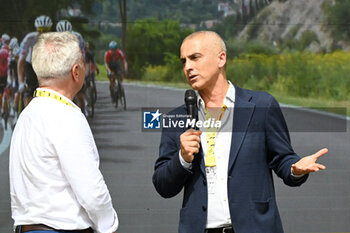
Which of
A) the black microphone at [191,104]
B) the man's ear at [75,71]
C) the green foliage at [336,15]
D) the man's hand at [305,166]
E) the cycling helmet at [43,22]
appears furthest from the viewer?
the green foliage at [336,15]

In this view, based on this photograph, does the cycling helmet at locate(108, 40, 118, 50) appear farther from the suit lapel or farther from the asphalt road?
the suit lapel

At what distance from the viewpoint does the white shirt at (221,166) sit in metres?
2.29

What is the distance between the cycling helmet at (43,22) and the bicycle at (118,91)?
1.83 feet

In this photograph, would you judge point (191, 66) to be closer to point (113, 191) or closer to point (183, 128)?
point (183, 128)

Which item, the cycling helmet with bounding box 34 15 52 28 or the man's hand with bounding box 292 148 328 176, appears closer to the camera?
the man's hand with bounding box 292 148 328 176

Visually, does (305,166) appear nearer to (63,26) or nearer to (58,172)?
(58,172)

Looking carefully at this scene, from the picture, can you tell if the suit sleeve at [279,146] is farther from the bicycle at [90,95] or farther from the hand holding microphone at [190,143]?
the bicycle at [90,95]

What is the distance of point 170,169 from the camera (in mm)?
2316

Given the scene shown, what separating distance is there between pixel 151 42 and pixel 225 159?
220 centimetres

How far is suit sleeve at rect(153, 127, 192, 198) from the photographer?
7.51 ft

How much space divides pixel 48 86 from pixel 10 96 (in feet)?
7.81

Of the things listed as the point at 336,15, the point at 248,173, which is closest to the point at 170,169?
the point at 248,173

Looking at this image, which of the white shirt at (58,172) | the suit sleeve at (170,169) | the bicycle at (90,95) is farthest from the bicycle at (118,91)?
the white shirt at (58,172)

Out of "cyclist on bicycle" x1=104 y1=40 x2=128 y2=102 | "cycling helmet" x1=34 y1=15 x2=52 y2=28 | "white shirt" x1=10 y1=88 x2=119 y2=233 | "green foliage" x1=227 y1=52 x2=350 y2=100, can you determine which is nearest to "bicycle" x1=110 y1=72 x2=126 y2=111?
"cyclist on bicycle" x1=104 y1=40 x2=128 y2=102
